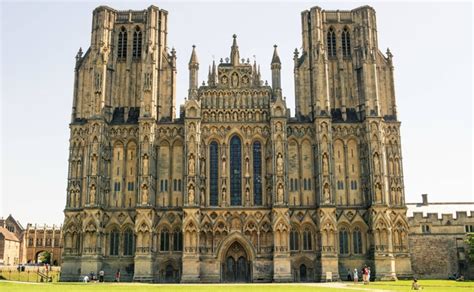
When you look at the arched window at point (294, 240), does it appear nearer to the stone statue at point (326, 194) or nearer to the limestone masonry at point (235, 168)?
the limestone masonry at point (235, 168)

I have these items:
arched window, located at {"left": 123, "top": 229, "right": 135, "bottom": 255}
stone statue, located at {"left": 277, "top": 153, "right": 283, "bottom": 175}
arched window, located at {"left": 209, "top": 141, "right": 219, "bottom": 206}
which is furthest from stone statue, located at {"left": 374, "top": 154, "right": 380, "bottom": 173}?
A: arched window, located at {"left": 123, "top": 229, "right": 135, "bottom": 255}

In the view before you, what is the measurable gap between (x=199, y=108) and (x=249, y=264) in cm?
1787

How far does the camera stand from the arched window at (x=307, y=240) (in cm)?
5797

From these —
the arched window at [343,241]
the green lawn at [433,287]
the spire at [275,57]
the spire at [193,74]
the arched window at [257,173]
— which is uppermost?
the spire at [275,57]

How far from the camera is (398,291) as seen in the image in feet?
116

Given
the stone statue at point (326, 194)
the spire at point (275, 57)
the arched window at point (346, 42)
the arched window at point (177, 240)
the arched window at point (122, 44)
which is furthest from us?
the arched window at point (122, 44)

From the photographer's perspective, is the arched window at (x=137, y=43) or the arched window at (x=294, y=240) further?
the arched window at (x=137, y=43)

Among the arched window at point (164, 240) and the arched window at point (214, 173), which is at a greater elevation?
the arched window at point (214, 173)

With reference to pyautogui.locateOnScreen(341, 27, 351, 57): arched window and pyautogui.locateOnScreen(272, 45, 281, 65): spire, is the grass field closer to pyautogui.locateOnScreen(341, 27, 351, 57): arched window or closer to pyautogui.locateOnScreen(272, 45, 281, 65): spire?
pyautogui.locateOnScreen(272, 45, 281, 65): spire

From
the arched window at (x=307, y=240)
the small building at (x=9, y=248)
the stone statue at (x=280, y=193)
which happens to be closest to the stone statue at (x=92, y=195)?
the stone statue at (x=280, y=193)

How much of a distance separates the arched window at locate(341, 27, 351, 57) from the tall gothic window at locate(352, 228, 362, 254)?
21.2m

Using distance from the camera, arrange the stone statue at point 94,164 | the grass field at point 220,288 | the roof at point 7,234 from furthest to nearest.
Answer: the roof at point 7,234, the stone statue at point 94,164, the grass field at point 220,288

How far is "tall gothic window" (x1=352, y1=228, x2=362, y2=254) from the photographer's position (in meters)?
58.0

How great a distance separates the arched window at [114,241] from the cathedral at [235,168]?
0.36 feet
